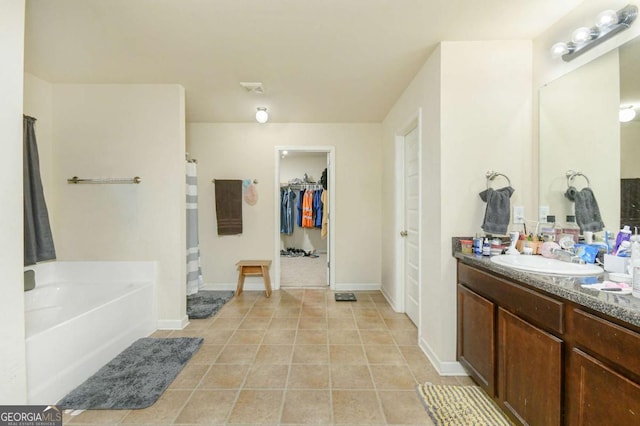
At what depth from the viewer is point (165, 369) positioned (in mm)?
2002

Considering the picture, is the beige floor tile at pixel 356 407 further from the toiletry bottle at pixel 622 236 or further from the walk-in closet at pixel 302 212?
the walk-in closet at pixel 302 212

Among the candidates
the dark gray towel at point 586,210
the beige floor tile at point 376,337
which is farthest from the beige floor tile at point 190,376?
the dark gray towel at point 586,210

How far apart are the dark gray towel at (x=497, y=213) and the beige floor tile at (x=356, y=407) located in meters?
1.36

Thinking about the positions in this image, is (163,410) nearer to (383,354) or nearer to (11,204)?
(11,204)

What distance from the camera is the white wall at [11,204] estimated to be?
4.34ft

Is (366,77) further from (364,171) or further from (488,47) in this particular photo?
(364,171)

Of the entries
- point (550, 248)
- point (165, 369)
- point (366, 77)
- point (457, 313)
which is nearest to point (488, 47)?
point (366, 77)

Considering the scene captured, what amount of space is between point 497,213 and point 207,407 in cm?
225

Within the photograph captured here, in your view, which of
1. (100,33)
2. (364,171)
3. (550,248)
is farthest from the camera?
(364,171)

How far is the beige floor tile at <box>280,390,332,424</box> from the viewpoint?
1.54 metres

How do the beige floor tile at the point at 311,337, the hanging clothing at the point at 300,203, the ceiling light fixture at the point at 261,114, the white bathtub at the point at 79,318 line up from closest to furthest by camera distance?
the white bathtub at the point at 79,318 < the beige floor tile at the point at 311,337 < the ceiling light fixture at the point at 261,114 < the hanging clothing at the point at 300,203

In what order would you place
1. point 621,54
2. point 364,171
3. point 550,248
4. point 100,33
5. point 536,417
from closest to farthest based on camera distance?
point 536,417, point 621,54, point 550,248, point 100,33, point 364,171

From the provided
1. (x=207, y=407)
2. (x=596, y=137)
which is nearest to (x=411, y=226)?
(x=596, y=137)

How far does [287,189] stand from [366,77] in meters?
4.14
